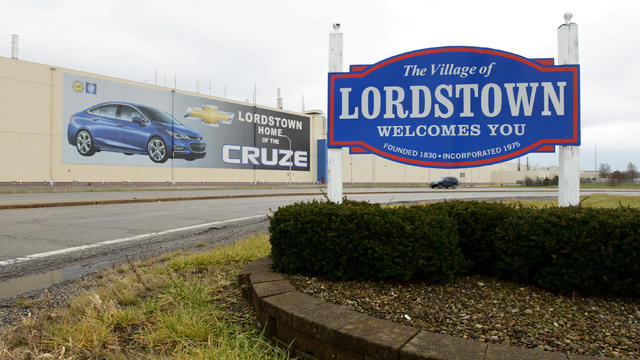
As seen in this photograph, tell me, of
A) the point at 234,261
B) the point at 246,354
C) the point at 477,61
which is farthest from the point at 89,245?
the point at 477,61

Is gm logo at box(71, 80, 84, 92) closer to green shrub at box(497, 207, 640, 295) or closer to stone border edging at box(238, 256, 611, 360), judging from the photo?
stone border edging at box(238, 256, 611, 360)

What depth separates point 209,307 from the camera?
2.97m

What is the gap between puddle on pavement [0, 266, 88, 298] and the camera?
13.0 feet

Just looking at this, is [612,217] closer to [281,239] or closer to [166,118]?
[281,239]

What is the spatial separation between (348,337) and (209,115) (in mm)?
43292

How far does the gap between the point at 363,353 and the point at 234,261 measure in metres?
2.85

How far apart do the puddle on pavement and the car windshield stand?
35.7 metres

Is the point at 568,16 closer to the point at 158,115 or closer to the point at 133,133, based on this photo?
the point at 133,133

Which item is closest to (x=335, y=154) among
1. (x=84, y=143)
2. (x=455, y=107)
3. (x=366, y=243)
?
(x=455, y=107)

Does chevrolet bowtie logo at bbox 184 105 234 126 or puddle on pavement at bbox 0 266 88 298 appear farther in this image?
chevrolet bowtie logo at bbox 184 105 234 126

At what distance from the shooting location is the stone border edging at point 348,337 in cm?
186

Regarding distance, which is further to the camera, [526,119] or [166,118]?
[166,118]

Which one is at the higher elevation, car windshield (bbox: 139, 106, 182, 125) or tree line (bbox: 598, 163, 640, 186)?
car windshield (bbox: 139, 106, 182, 125)

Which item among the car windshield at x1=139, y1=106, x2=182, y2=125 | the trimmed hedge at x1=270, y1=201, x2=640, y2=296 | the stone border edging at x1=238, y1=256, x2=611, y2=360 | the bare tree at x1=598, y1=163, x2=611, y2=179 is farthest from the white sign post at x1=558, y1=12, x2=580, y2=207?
the bare tree at x1=598, y1=163, x2=611, y2=179
